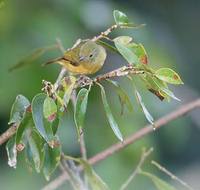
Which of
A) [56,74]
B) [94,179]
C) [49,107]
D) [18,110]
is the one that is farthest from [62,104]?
[56,74]

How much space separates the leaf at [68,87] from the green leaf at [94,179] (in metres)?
0.22

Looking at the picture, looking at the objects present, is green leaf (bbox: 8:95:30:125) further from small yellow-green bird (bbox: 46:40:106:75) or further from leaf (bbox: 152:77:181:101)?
leaf (bbox: 152:77:181:101)

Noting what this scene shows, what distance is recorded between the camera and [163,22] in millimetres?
3068

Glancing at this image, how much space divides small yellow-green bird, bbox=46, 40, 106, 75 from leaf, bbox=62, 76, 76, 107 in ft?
0.27

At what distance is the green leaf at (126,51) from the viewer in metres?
0.88

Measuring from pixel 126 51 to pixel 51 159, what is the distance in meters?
0.21

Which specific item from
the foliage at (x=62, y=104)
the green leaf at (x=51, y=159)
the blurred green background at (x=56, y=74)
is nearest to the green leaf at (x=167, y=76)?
the foliage at (x=62, y=104)

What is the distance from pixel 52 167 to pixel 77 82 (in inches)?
6.0

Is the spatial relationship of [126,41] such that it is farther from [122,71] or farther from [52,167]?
[52,167]

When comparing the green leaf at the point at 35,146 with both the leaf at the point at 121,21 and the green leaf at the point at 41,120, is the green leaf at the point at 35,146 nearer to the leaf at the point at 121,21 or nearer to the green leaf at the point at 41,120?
the green leaf at the point at 41,120

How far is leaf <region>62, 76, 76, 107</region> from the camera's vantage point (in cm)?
88

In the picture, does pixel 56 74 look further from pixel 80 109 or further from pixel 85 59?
pixel 80 109

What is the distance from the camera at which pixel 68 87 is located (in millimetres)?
900

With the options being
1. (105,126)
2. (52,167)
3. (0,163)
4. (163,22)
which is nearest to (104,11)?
(105,126)
